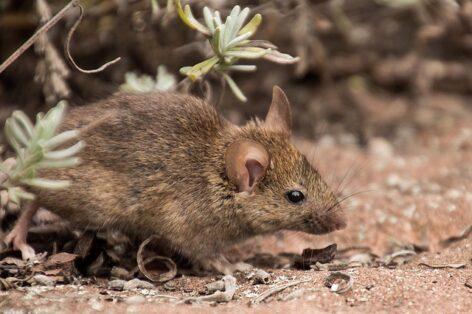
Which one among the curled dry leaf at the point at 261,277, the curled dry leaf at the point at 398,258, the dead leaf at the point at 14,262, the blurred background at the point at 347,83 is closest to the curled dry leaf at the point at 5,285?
the dead leaf at the point at 14,262

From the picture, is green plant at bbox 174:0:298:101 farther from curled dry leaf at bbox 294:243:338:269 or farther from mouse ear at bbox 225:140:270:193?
curled dry leaf at bbox 294:243:338:269

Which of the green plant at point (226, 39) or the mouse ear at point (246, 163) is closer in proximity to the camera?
the green plant at point (226, 39)

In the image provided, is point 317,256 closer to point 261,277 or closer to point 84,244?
point 261,277

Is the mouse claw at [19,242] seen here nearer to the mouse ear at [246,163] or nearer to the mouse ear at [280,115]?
the mouse ear at [246,163]

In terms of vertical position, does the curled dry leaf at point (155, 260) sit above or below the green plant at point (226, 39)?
below

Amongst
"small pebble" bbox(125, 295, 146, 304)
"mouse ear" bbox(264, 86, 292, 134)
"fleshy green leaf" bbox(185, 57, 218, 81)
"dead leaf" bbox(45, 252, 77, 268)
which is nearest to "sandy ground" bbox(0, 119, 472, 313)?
"small pebble" bbox(125, 295, 146, 304)

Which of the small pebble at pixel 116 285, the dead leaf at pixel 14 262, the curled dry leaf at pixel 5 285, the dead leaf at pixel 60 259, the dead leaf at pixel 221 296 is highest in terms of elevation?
the curled dry leaf at pixel 5 285

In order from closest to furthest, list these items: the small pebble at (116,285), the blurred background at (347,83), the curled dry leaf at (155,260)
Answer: the small pebble at (116,285), the curled dry leaf at (155,260), the blurred background at (347,83)

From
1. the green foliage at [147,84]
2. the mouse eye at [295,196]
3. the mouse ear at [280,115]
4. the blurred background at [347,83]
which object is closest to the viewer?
the mouse eye at [295,196]
